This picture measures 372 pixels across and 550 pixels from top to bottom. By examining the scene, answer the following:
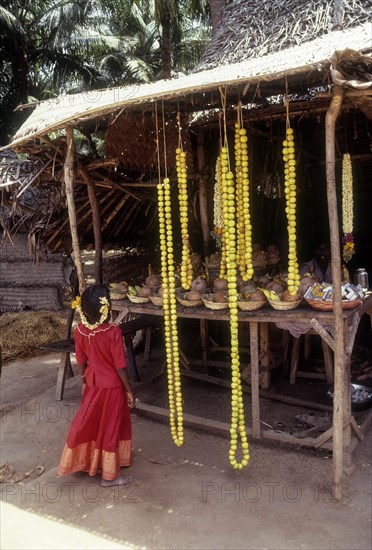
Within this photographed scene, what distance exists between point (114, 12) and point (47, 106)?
16.5m

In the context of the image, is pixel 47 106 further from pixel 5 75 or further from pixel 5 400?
pixel 5 75

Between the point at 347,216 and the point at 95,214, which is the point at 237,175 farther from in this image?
the point at 95,214

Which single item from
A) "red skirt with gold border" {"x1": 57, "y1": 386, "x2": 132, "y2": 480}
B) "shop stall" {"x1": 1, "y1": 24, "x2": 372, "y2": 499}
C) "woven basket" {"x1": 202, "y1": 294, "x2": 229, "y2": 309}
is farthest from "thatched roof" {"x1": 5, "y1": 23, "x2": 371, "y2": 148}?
"red skirt with gold border" {"x1": 57, "y1": 386, "x2": 132, "y2": 480}

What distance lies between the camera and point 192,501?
140 inches

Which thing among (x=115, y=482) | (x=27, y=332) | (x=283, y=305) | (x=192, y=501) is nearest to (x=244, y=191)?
(x=283, y=305)

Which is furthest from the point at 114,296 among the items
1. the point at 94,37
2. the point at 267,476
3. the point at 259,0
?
the point at 94,37

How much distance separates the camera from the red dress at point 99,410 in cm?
380

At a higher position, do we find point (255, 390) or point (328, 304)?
point (328, 304)

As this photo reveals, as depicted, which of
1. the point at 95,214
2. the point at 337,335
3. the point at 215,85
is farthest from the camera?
the point at 95,214

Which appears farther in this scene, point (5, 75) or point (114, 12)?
point (114, 12)

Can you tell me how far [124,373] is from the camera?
385cm

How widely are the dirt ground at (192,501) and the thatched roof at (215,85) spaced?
2923 millimetres

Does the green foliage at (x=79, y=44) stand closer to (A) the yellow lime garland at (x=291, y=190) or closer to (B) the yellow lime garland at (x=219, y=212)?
(B) the yellow lime garland at (x=219, y=212)

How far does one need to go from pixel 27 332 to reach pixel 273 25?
22.0 ft
